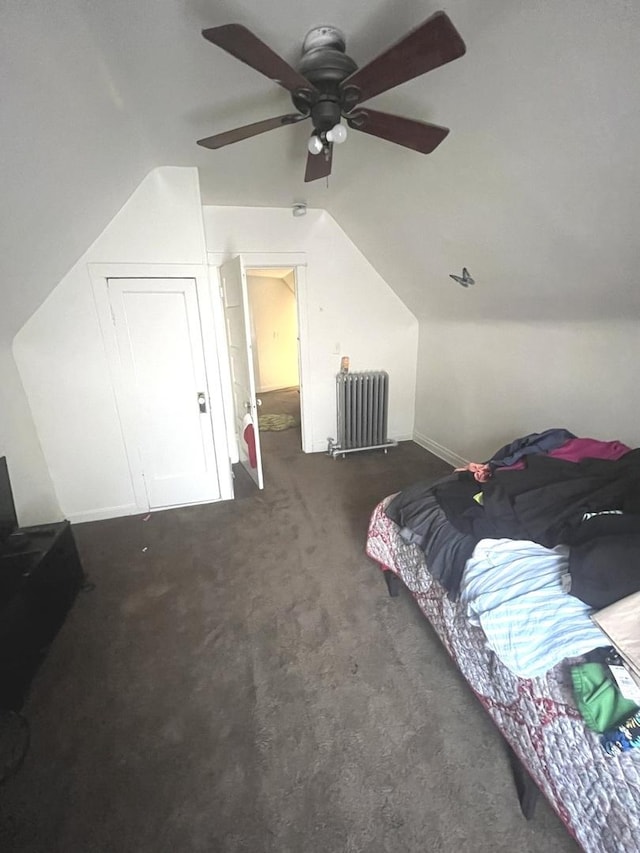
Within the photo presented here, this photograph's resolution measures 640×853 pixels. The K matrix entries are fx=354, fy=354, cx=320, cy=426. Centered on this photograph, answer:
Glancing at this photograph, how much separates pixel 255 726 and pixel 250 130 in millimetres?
2430

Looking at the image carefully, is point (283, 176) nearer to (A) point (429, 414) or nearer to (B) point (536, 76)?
(B) point (536, 76)

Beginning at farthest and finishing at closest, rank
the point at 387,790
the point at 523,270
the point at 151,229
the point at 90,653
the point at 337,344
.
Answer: the point at 337,344 < the point at 151,229 < the point at 523,270 < the point at 90,653 < the point at 387,790

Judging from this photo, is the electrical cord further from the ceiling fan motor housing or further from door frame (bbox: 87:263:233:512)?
the ceiling fan motor housing

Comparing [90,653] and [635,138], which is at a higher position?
[635,138]

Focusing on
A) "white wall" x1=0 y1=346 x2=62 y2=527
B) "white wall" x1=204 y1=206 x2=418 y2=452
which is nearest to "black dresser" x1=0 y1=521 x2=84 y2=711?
"white wall" x1=0 y1=346 x2=62 y2=527

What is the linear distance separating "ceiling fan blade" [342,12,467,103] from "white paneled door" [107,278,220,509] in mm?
1804

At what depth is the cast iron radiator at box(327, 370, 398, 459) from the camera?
3.86 m

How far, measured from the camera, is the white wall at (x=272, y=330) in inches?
261

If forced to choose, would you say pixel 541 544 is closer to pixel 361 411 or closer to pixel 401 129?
pixel 401 129

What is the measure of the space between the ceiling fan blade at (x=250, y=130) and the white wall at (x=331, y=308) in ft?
6.22

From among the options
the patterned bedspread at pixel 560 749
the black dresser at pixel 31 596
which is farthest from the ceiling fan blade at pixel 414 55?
the black dresser at pixel 31 596

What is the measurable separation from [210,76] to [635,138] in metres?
1.66

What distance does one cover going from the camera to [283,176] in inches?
101

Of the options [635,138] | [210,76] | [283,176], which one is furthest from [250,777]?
[283,176]
